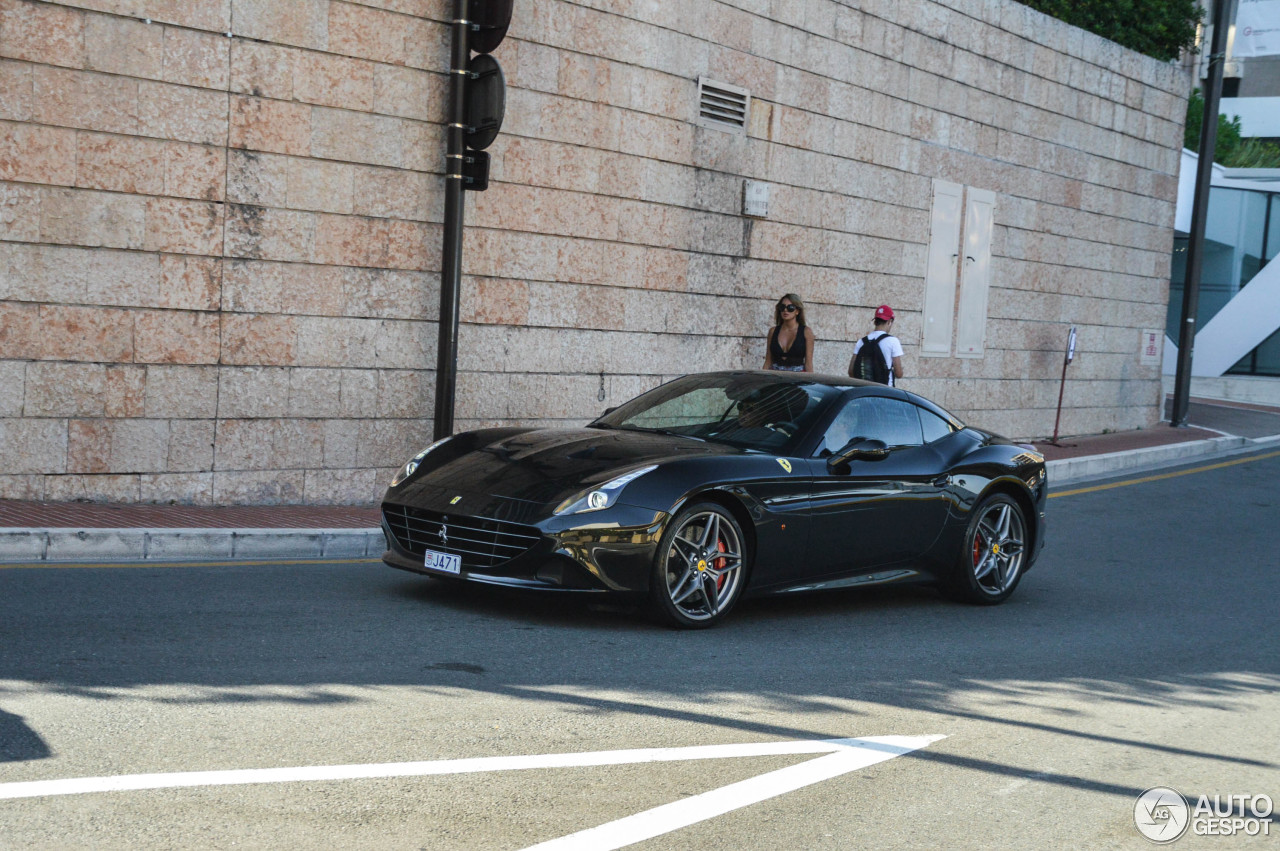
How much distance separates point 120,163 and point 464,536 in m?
4.70

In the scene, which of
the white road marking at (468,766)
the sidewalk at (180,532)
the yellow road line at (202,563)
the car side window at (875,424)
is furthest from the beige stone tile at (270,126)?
the white road marking at (468,766)

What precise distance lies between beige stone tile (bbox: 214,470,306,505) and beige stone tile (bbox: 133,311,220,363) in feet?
2.96

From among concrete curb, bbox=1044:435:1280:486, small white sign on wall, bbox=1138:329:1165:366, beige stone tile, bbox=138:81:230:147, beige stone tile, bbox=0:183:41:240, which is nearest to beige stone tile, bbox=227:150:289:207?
beige stone tile, bbox=138:81:230:147

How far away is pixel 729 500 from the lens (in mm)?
7305

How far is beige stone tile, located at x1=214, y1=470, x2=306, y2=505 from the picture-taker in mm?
10672

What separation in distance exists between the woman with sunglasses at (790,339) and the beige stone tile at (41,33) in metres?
6.44

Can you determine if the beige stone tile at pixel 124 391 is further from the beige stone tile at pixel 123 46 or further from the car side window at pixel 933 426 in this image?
the car side window at pixel 933 426

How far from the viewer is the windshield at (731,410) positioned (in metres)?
7.96

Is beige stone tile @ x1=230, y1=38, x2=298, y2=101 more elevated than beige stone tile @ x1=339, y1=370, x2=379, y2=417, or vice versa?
beige stone tile @ x1=230, y1=38, x2=298, y2=101

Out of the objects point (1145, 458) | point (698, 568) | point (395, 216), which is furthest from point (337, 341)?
point (1145, 458)

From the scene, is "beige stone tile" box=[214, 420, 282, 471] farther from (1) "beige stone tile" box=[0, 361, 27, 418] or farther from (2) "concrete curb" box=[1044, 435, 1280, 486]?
(2) "concrete curb" box=[1044, 435, 1280, 486]

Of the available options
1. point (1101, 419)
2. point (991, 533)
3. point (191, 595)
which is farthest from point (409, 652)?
point (1101, 419)

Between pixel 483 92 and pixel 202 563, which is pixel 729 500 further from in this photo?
pixel 483 92

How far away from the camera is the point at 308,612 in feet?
23.1
